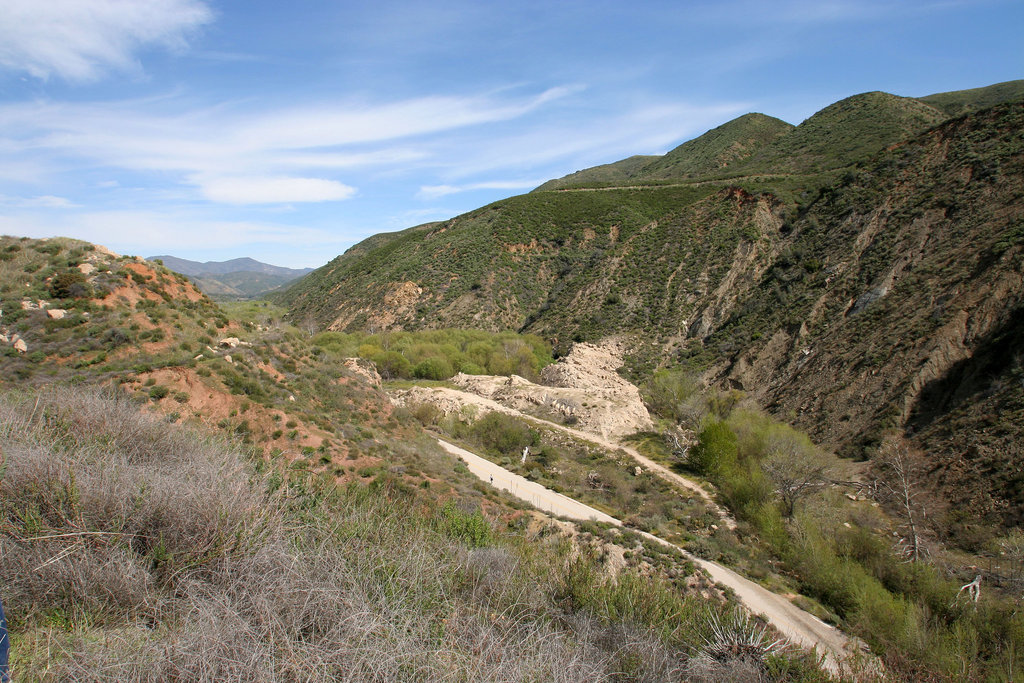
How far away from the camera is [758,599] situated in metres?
10.7

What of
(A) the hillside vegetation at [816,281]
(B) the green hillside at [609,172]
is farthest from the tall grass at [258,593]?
(B) the green hillside at [609,172]

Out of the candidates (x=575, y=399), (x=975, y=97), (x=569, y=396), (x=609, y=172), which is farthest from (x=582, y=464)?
(x=609, y=172)

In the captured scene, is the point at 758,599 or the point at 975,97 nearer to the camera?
the point at 758,599

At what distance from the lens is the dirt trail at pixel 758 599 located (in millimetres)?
8961

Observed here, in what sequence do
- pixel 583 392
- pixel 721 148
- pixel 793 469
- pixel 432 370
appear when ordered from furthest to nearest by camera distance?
pixel 721 148, pixel 432 370, pixel 583 392, pixel 793 469

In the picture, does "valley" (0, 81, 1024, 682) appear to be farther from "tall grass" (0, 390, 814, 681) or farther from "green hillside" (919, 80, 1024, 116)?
"green hillside" (919, 80, 1024, 116)

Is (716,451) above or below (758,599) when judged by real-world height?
above

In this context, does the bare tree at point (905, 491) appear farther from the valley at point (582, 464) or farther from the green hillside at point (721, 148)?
the green hillside at point (721, 148)

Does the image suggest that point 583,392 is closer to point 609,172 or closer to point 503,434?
point 503,434

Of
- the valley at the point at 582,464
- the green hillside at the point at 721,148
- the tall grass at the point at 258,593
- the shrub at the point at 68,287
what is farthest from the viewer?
the green hillside at the point at 721,148

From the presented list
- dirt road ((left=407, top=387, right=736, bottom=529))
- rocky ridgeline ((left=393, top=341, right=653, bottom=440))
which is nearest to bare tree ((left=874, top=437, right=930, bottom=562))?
dirt road ((left=407, top=387, right=736, bottom=529))

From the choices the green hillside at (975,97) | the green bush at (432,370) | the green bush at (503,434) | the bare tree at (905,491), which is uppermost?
A: the green hillside at (975,97)

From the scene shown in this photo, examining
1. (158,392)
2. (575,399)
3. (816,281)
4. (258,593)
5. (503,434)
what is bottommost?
(503,434)

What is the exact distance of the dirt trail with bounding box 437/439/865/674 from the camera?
8.96m
